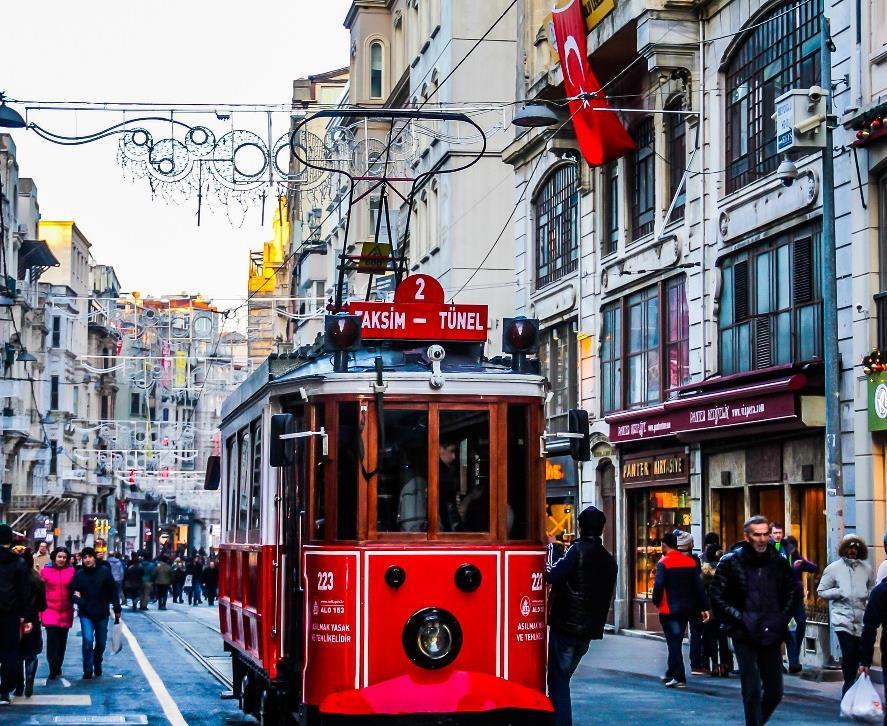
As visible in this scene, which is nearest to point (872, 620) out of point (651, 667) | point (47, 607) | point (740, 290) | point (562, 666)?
point (562, 666)

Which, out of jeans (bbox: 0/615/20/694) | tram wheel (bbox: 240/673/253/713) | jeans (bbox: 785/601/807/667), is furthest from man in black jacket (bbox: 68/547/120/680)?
jeans (bbox: 785/601/807/667)

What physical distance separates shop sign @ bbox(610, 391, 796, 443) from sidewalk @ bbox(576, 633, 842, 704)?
131 inches

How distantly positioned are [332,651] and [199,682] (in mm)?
9621

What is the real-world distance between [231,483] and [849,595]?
5.94 metres

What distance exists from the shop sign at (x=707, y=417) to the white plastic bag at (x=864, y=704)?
33.8ft

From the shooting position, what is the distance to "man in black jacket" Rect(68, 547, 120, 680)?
2183 cm

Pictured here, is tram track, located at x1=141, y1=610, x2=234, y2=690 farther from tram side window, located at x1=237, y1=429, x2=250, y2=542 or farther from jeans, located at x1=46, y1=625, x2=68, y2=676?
tram side window, located at x1=237, y1=429, x2=250, y2=542

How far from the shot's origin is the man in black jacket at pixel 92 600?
21828mm

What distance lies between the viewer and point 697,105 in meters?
27.8

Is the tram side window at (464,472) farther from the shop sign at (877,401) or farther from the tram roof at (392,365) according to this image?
the shop sign at (877,401)

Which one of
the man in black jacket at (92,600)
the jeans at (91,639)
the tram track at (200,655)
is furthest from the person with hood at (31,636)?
the tram track at (200,655)

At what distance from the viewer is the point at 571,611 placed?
1235 cm

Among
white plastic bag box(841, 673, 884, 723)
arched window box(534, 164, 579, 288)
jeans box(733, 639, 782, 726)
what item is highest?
arched window box(534, 164, 579, 288)

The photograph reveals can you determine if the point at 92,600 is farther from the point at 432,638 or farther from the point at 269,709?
the point at 432,638
